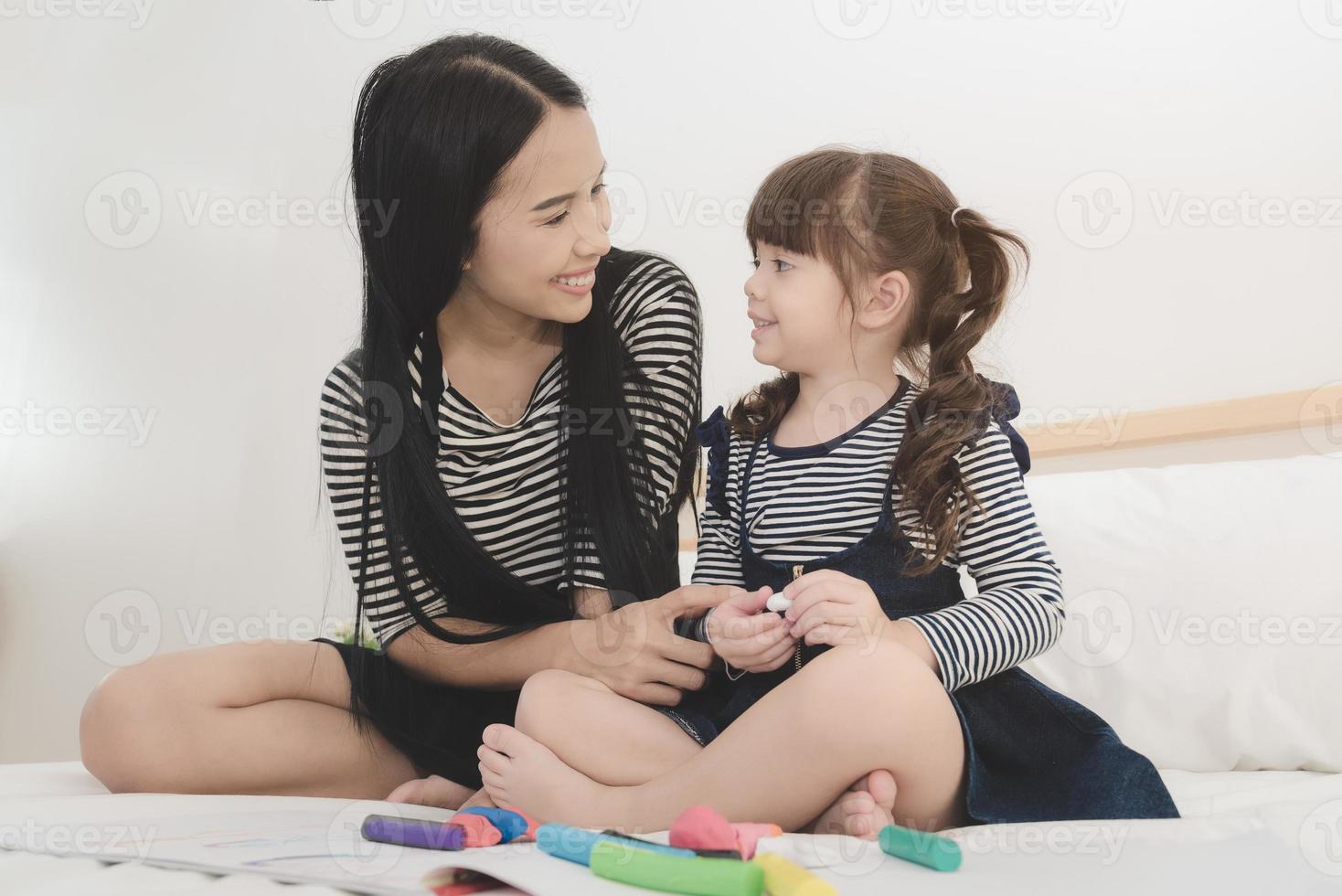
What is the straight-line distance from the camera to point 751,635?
33.2 inches

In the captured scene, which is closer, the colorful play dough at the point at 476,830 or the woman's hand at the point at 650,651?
the colorful play dough at the point at 476,830

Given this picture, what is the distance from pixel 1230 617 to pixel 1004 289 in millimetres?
396

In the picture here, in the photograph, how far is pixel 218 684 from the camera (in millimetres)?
1008

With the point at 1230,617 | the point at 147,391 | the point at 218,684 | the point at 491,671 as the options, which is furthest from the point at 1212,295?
the point at 147,391

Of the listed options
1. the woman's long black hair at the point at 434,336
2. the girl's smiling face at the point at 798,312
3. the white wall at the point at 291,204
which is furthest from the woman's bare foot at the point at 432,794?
the white wall at the point at 291,204

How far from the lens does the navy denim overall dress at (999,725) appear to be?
80 centimetres

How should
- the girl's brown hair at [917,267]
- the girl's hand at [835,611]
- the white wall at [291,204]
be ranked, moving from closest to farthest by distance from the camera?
the girl's hand at [835,611], the girl's brown hair at [917,267], the white wall at [291,204]

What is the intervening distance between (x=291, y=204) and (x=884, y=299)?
1.54 metres

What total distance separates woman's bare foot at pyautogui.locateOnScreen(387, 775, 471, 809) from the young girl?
0.51 feet

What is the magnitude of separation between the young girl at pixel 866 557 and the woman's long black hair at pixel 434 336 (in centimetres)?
9

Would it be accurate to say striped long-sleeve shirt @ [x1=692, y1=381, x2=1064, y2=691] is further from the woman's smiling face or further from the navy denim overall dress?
the woman's smiling face

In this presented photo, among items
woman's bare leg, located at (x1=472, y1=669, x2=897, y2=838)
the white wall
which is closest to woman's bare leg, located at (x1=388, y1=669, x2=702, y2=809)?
woman's bare leg, located at (x1=472, y1=669, x2=897, y2=838)

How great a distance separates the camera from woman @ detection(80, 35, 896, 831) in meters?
0.98

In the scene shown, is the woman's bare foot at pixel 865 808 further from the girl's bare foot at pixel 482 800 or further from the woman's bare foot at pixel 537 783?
the girl's bare foot at pixel 482 800
